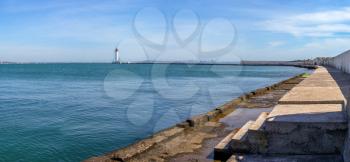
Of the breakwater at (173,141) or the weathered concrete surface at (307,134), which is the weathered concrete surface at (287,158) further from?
the breakwater at (173,141)

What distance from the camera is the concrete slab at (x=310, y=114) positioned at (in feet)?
21.0

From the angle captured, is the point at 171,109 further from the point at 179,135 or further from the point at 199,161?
the point at 199,161

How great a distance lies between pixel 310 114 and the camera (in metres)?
7.06

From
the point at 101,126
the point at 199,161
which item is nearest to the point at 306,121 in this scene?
the point at 199,161

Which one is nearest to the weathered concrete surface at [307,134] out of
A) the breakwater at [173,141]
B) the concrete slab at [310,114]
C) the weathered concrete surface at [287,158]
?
the concrete slab at [310,114]

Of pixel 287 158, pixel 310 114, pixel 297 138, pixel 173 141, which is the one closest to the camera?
pixel 287 158

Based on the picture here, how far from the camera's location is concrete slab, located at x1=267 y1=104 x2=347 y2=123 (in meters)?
6.40

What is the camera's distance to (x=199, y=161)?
26.3ft

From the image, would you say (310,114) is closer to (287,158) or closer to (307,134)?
(307,134)

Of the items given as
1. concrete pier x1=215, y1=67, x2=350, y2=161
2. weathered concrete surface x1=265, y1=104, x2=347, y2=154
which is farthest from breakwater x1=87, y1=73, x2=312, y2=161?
weathered concrete surface x1=265, y1=104, x2=347, y2=154

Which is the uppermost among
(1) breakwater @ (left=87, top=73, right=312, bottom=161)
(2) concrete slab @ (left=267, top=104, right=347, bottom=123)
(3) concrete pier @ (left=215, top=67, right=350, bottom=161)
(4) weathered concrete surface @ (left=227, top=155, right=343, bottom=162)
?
(2) concrete slab @ (left=267, top=104, right=347, bottom=123)

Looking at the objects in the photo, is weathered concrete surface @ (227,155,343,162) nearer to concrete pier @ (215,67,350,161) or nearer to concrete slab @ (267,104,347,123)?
concrete pier @ (215,67,350,161)

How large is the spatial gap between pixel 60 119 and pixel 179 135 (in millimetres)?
8887

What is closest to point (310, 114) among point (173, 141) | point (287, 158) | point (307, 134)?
point (307, 134)
